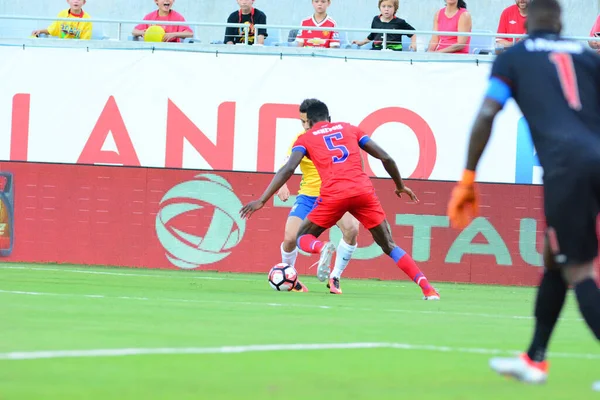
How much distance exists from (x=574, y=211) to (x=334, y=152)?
7.76 meters

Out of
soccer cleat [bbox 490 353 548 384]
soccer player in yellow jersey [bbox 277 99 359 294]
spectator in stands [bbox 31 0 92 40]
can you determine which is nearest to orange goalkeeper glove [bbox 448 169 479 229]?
soccer cleat [bbox 490 353 548 384]

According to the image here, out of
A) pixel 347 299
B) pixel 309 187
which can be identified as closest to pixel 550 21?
pixel 347 299

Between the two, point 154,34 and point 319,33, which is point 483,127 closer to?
point 319,33

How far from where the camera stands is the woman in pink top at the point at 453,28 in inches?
768

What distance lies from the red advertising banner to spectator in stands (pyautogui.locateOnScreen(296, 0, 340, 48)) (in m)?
2.41

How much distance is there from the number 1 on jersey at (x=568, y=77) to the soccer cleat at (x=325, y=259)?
794 centimetres

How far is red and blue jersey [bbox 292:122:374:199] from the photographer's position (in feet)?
42.7

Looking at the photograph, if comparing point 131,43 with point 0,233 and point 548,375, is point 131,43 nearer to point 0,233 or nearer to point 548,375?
point 0,233

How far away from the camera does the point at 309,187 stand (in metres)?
14.6

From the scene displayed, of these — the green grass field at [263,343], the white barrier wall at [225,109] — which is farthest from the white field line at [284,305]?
the white barrier wall at [225,109]

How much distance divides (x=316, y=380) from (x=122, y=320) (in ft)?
11.4

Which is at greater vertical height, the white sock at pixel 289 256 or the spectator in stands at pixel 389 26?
the spectator in stands at pixel 389 26

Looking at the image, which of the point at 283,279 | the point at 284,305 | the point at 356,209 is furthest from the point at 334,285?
the point at 284,305

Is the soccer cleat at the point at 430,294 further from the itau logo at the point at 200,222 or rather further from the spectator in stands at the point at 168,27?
the spectator in stands at the point at 168,27
